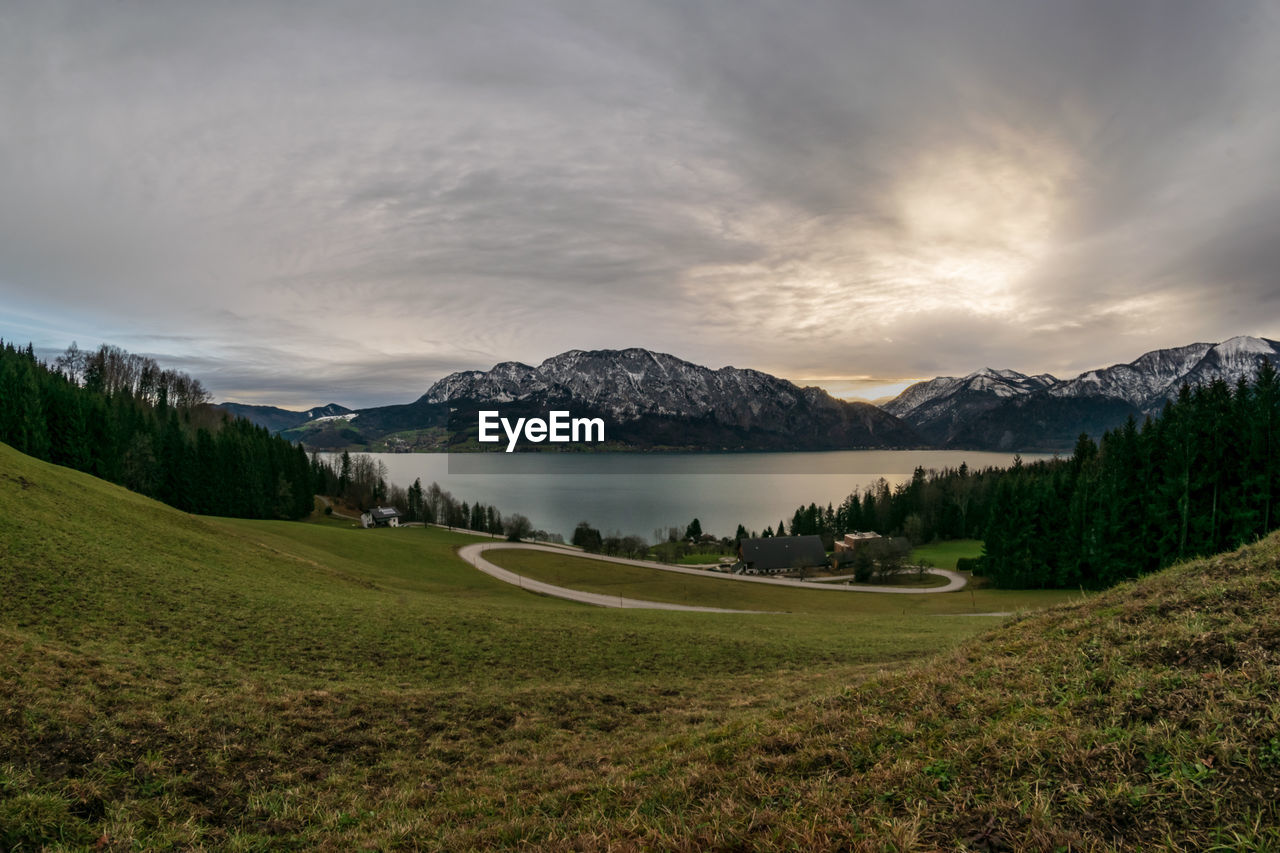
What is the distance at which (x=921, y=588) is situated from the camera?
4928 cm

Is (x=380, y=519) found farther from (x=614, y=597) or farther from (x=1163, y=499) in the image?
(x=1163, y=499)

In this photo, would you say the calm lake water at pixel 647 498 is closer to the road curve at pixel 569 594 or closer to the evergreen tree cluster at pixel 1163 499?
the road curve at pixel 569 594

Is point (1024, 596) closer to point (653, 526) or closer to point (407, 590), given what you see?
point (407, 590)

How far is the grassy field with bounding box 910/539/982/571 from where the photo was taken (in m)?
64.0

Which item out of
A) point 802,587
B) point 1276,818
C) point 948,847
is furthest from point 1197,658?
point 802,587

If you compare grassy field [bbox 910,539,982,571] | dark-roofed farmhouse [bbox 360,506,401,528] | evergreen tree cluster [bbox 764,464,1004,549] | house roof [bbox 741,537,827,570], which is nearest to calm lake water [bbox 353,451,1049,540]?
evergreen tree cluster [bbox 764,464,1004,549]

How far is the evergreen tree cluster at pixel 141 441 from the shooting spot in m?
47.2

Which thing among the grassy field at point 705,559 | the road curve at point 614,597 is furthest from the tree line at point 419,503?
the grassy field at point 705,559

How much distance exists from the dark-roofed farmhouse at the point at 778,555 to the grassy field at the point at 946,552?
10871 mm

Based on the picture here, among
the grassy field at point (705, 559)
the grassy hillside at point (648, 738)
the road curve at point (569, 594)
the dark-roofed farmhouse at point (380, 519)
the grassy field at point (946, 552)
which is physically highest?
the grassy hillside at point (648, 738)

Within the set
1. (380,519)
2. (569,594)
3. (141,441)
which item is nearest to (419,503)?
(380,519)

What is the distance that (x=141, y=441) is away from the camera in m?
55.2

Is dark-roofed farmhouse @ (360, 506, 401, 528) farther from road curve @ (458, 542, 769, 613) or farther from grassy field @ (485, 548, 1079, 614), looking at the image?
grassy field @ (485, 548, 1079, 614)

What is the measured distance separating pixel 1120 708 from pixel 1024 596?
45843 millimetres
